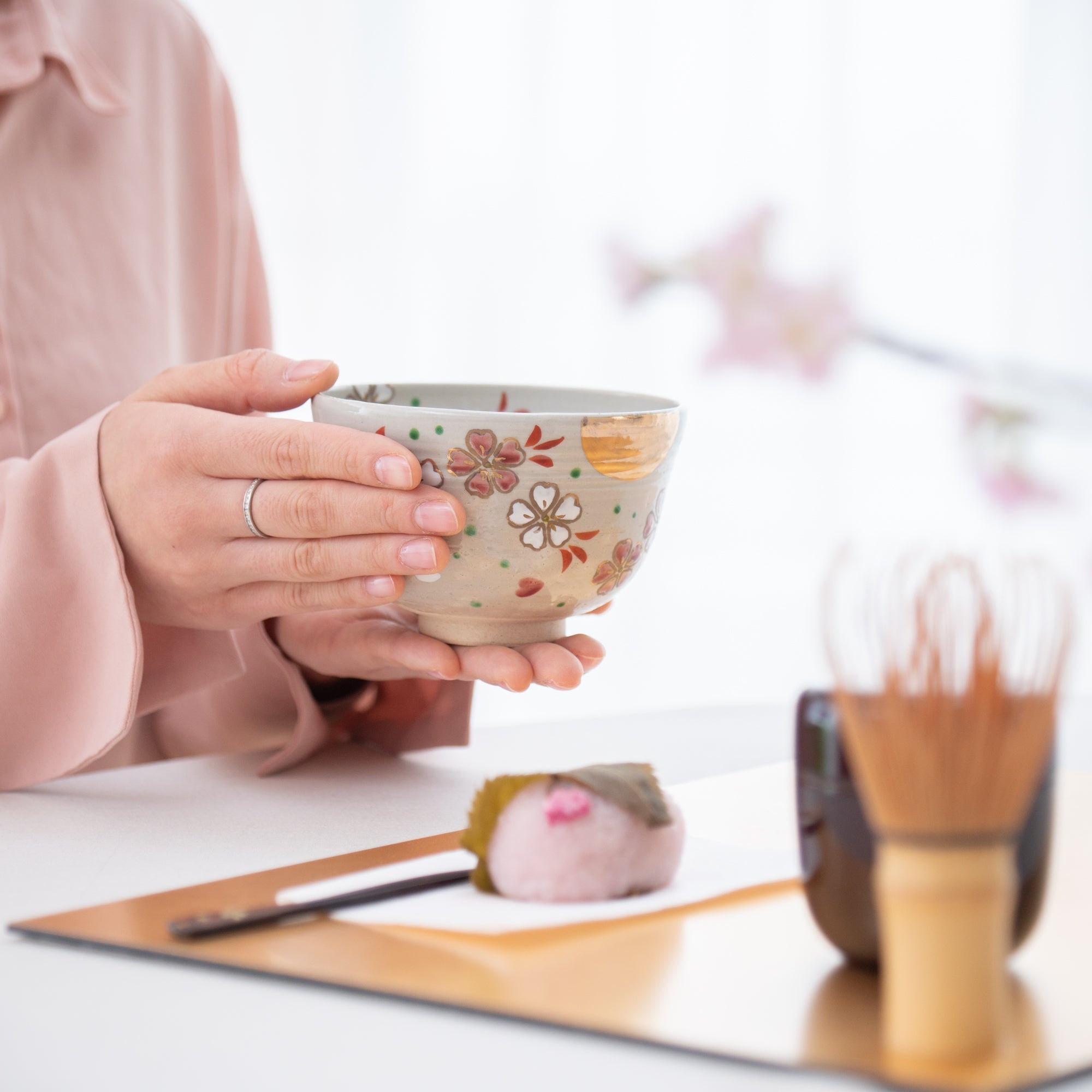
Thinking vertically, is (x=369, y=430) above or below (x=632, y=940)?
above

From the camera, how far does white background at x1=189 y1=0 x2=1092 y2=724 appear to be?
1948mm

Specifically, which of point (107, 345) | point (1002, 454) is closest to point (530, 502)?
point (107, 345)

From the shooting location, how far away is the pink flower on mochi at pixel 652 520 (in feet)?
1.91

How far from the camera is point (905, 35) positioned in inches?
77.4

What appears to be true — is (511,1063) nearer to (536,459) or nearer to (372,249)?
(536,459)

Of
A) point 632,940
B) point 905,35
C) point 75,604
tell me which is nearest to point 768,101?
point 905,35

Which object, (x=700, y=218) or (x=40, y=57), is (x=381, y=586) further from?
(x=700, y=218)

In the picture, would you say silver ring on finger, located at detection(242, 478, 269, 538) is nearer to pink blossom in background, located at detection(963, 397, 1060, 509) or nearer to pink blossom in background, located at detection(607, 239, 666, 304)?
pink blossom in background, located at detection(607, 239, 666, 304)

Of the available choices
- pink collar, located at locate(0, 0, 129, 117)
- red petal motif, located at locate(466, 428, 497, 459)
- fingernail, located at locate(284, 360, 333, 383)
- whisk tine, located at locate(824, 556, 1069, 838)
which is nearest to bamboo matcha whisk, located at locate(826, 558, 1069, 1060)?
whisk tine, located at locate(824, 556, 1069, 838)

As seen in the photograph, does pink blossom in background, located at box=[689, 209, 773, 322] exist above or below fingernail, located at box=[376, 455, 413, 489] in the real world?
above

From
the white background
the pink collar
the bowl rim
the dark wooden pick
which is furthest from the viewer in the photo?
the white background

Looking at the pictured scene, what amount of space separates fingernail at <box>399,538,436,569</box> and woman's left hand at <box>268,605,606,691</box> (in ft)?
0.21

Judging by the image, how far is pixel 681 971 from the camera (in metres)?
0.36

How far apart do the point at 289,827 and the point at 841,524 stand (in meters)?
1.60
